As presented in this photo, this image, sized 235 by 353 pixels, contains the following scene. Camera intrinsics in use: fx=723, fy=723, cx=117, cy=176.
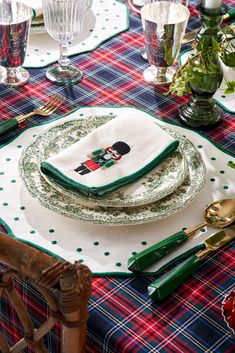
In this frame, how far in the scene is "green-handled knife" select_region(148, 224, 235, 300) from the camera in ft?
3.60

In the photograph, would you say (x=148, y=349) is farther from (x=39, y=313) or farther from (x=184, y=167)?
(x=184, y=167)

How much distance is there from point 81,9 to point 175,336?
0.80 meters

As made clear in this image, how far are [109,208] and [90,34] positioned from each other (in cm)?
69

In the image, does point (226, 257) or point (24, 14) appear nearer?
point (226, 257)

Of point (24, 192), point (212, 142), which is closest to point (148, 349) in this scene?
point (24, 192)

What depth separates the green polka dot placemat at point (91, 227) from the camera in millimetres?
1185

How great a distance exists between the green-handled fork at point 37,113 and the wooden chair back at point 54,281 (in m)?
0.60

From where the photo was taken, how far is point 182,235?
3.96 ft

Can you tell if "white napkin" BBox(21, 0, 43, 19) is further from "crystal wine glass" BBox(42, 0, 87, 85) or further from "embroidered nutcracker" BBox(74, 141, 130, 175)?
"embroidered nutcracker" BBox(74, 141, 130, 175)

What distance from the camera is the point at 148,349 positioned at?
3.36 feet

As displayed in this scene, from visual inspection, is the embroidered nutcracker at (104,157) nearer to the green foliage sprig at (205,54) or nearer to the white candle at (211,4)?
the green foliage sprig at (205,54)

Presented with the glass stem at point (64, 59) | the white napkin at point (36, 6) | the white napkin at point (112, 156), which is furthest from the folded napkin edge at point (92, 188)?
the white napkin at point (36, 6)

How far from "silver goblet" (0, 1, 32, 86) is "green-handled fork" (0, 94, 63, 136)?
0.11 metres

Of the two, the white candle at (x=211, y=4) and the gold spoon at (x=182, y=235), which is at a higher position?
the white candle at (x=211, y=4)
